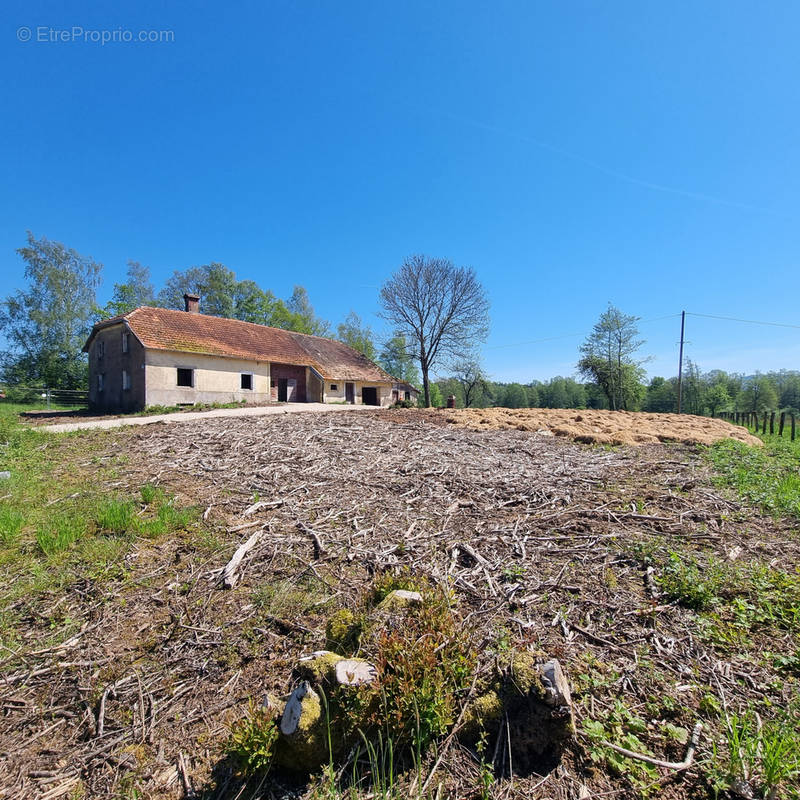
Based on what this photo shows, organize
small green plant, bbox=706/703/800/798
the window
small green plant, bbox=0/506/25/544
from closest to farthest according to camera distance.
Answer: small green plant, bbox=706/703/800/798 < small green plant, bbox=0/506/25/544 < the window

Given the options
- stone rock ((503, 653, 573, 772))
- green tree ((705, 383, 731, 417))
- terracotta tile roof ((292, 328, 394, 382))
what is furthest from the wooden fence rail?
terracotta tile roof ((292, 328, 394, 382))

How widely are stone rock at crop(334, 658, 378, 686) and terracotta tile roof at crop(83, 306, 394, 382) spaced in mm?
19533

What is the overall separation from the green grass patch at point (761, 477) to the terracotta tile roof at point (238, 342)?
20.6m

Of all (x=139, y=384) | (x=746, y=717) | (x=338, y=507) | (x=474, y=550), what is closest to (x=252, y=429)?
(x=338, y=507)

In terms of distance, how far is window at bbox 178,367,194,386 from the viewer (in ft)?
61.5

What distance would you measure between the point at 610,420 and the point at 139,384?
19.9 meters

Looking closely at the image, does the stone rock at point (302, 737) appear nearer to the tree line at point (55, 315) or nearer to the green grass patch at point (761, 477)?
the green grass patch at point (761, 477)

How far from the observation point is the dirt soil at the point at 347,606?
6.19 feet

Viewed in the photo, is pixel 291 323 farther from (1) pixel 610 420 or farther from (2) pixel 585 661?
(2) pixel 585 661

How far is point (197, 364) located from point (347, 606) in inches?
777

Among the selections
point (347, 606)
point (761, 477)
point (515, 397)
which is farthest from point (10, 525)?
point (515, 397)

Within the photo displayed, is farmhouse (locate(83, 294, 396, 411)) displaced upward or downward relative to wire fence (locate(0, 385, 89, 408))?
upward

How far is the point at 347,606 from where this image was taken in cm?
279

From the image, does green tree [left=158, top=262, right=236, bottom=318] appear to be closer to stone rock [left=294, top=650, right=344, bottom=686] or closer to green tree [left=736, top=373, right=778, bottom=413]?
stone rock [left=294, top=650, right=344, bottom=686]
